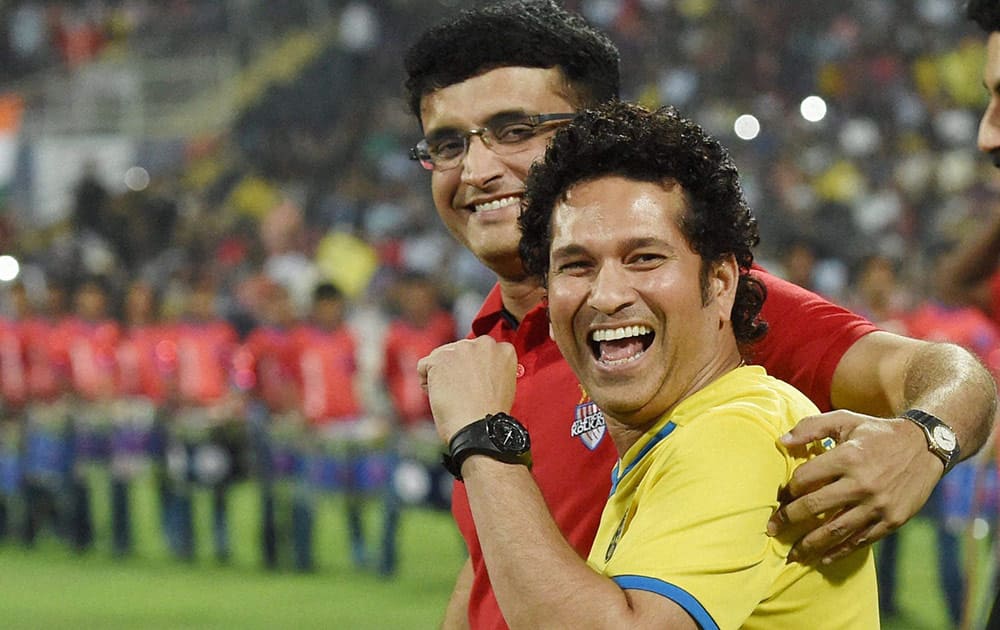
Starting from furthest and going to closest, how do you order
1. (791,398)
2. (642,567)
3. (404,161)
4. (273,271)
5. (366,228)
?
(404,161), (366,228), (273,271), (791,398), (642,567)

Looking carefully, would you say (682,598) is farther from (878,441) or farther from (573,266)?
(573,266)

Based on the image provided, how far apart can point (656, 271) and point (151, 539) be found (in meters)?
12.3

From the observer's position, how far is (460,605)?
341 cm

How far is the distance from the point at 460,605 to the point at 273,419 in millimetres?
9188

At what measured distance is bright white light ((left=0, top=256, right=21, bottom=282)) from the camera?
62.1ft

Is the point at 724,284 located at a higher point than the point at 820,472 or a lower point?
higher

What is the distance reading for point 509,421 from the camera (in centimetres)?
260

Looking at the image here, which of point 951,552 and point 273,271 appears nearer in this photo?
point 951,552

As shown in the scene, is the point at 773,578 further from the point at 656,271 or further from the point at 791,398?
the point at 656,271

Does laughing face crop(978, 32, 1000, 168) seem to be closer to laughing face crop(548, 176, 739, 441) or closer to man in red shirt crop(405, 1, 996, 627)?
man in red shirt crop(405, 1, 996, 627)

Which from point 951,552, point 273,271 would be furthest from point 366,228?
point 951,552

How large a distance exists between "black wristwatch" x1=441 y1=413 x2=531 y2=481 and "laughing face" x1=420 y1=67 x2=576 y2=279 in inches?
28.0

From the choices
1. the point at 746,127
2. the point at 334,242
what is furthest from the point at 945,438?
the point at 746,127

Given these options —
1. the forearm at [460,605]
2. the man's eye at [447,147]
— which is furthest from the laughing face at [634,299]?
the forearm at [460,605]
